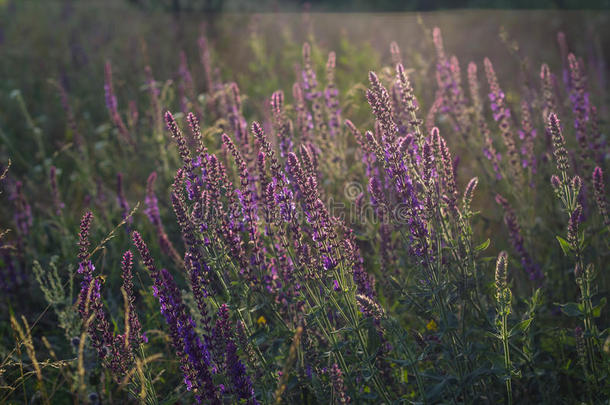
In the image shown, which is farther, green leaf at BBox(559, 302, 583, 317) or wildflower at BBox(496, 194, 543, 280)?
wildflower at BBox(496, 194, 543, 280)

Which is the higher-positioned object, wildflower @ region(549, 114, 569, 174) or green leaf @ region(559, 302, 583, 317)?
wildflower @ region(549, 114, 569, 174)

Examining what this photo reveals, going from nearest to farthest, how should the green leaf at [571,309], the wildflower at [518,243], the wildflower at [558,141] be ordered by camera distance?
1. the wildflower at [558,141]
2. the green leaf at [571,309]
3. the wildflower at [518,243]

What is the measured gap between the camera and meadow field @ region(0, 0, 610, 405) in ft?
6.84

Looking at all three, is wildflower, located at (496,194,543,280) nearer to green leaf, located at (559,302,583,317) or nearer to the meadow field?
the meadow field

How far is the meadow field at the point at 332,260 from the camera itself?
6.84 feet

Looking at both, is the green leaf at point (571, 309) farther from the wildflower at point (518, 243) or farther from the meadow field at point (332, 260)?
the wildflower at point (518, 243)

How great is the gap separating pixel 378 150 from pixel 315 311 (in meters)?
0.68

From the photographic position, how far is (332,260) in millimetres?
2096

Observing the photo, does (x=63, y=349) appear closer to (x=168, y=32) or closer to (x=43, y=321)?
(x=43, y=321)

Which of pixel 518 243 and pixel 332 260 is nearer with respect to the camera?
pixel 332 260

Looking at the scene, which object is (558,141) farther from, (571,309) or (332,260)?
(332,260)

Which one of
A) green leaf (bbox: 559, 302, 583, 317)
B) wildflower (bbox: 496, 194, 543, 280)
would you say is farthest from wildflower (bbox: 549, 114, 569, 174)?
wildflower (bbox: 496, 194, 543, 280)

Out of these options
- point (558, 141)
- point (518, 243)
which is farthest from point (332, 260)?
point (518, 243)

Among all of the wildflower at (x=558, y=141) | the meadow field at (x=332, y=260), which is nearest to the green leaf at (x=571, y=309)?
the meadow field at (x=332, y=260)
